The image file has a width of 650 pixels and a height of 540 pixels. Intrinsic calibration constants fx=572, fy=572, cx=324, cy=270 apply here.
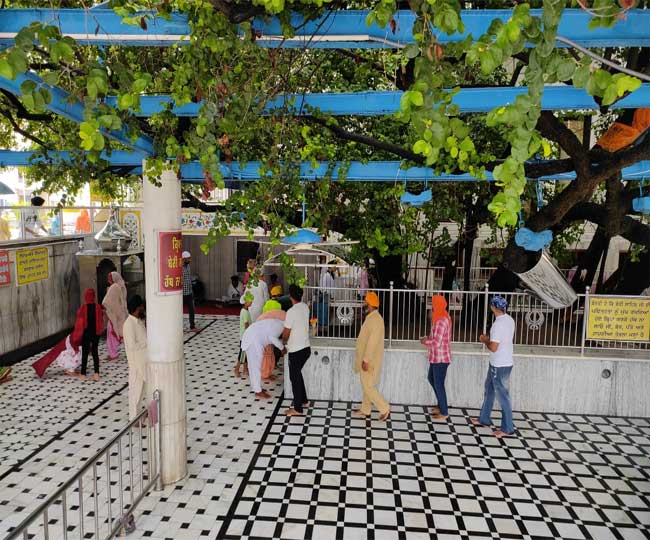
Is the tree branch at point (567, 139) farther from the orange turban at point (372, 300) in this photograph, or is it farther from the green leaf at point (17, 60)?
the green leaf at point (17, 60)

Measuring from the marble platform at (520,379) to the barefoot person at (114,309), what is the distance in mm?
3632

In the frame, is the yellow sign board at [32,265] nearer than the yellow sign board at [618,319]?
No

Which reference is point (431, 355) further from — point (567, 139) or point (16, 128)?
point (16, 128)

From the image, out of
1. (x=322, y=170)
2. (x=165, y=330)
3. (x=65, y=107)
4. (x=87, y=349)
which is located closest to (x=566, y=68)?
(x=65, y=107)

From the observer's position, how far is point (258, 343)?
8461 millimetres

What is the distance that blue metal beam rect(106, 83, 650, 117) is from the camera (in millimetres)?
4453

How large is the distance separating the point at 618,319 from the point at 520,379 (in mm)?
1538

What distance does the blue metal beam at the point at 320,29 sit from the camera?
3100 millimetres

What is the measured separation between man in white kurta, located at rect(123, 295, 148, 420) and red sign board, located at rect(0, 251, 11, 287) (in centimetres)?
485

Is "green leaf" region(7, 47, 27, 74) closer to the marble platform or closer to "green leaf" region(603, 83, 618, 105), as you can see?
"green leaf" region(603, 83, 618, 105)

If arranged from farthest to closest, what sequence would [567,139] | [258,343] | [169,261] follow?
[258,343]
[169,261]
[567,139]

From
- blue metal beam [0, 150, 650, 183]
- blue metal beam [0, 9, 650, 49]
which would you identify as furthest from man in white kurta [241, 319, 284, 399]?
blue metal beam [0, 9, 650, 49]

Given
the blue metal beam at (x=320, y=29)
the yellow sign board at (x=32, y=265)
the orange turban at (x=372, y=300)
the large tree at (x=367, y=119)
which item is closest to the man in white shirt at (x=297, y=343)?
the orange turban at (x=372, y=300)

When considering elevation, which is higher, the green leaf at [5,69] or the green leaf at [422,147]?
the green leaf at [5,69]
